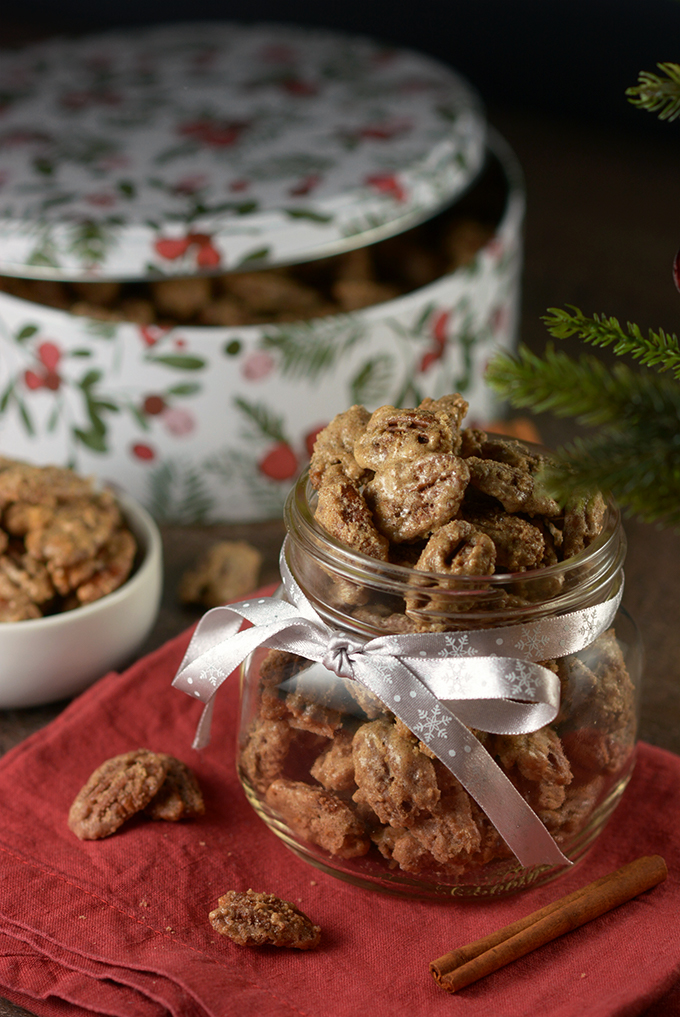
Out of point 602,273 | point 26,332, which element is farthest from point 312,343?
point 602,273

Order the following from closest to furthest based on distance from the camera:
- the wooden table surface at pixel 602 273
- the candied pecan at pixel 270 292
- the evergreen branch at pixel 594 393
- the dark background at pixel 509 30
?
the evergreen branch at pixel 594 393 < the wooden table surface at pixel 602 273 < the candied pecan at pixel 270 292 < the dark background at pixel 509 30

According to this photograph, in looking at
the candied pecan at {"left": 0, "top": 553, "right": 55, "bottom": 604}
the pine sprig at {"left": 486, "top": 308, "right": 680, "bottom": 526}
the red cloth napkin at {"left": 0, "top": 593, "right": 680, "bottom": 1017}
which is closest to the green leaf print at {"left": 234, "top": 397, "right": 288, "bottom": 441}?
the candied pecan at {"left": 0, "top": 553, "right": 55, "bottom": 604}

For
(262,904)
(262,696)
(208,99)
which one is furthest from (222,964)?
(208,99)

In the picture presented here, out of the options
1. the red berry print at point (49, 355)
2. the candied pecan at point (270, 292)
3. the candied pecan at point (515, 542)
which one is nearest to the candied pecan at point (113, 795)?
the candied pecan at point (515, 542)

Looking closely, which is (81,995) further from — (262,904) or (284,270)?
(284,270)

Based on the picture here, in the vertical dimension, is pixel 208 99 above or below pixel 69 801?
above

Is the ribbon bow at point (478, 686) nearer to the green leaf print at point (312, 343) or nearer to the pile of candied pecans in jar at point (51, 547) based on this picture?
the pile of candied pecans in jar at point (51, 547)
